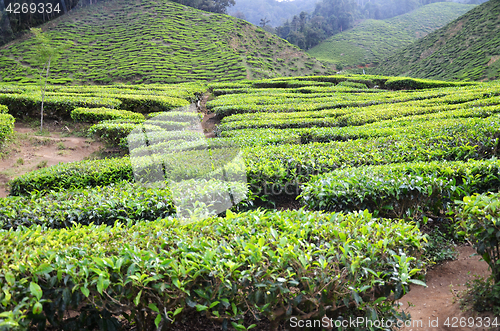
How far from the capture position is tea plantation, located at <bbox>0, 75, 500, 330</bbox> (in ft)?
6.69

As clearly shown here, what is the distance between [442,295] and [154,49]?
137 ft

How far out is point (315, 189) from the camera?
380cm

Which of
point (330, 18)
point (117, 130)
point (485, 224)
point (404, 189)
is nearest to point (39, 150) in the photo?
point (117, 130)

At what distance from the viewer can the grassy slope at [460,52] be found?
27228mm

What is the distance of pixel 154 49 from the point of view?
3700 centimetres


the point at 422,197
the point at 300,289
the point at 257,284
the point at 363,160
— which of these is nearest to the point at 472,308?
the point at 422,197

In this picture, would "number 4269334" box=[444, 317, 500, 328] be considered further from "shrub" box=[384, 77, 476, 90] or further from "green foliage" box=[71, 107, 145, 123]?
"shrub" box=[384, 77, 476, 90]

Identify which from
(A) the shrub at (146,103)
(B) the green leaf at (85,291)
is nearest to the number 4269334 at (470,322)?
(B) the green leaf at (85,291)

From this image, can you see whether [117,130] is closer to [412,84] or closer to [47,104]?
[47,104]

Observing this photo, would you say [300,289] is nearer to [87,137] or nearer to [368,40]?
[87,137]

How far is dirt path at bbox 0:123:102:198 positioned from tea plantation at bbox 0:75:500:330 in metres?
2.32

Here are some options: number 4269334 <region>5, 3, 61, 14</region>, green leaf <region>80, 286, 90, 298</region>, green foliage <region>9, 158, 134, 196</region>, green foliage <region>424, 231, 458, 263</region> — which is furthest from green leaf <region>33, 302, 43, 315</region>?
number 4269334 <region>5, 3, 61, 14</region>

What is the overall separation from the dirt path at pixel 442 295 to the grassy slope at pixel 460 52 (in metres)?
29.9

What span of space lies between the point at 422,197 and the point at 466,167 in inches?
37.7
